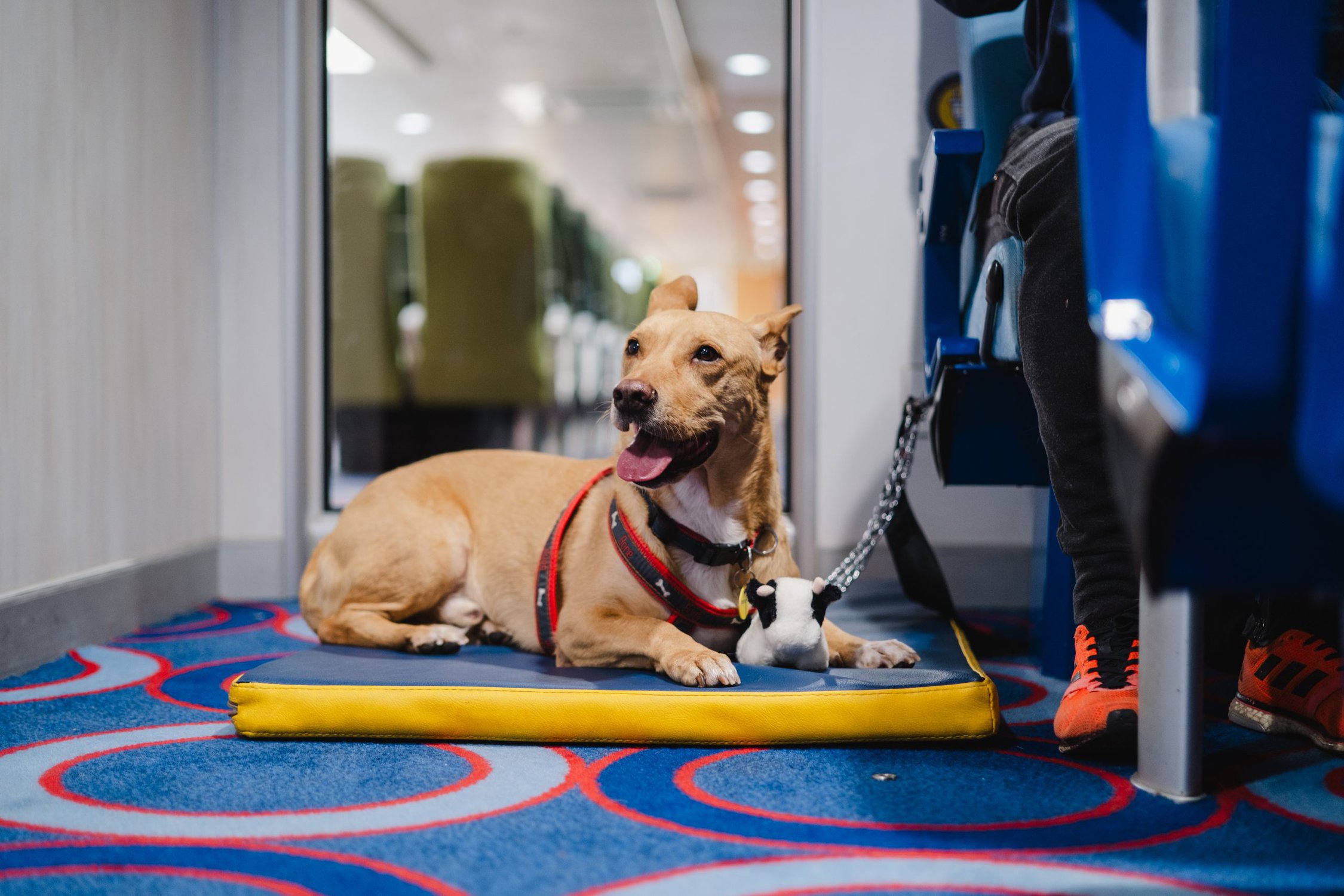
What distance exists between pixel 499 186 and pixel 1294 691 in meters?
4.06

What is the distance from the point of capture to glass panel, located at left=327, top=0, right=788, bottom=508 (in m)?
3.84

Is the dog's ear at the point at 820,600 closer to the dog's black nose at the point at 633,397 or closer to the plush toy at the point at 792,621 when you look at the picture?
the plush toy at the point at 792,621

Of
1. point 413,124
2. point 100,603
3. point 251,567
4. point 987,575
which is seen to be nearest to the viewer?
point 100,603

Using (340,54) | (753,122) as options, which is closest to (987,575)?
(340,54)

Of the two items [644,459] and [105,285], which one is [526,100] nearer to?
[105,285]

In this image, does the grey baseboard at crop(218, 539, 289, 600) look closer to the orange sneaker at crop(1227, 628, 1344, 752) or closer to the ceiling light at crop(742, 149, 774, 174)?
the orange sneaker at crop(1227, 628, 1344, 752)

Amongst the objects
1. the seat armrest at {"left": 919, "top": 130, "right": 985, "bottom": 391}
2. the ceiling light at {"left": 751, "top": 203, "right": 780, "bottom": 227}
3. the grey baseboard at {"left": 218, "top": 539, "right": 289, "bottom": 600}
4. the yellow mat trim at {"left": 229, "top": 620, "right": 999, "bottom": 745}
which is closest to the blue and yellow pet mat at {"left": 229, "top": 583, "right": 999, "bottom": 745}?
the yellow mat trim at {"left": 229, "top": 620, "right": 999, "bottom": 745}

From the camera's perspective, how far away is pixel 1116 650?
119 cm

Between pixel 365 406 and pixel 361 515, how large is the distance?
2709mm

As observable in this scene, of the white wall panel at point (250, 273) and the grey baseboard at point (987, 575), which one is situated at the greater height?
the white wall panel at point (250, 273)

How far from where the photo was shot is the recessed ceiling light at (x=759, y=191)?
21.0 feet

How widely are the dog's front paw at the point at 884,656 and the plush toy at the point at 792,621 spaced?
0.08 m

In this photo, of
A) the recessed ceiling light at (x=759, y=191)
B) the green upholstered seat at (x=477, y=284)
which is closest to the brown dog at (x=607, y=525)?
the green upholstered seat at (x=477, y=284)

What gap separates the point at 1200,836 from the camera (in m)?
0.95
